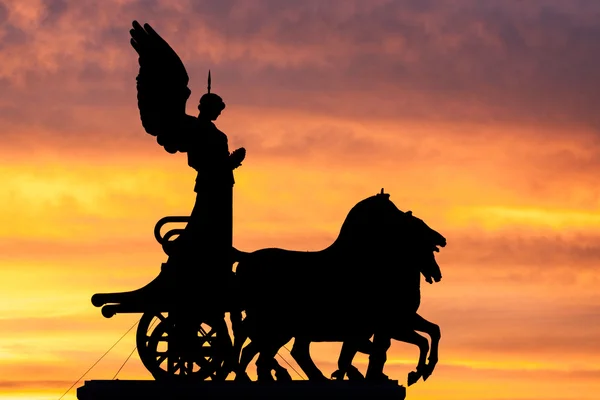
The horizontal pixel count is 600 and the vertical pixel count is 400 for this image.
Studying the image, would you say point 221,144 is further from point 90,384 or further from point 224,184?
point 90,384

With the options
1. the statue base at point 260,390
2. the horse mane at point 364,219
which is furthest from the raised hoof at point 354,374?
the horse mane at point 364,219

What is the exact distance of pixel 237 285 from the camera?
39.5 metres

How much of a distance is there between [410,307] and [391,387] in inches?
43.6

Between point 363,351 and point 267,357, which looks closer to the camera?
point 267,357

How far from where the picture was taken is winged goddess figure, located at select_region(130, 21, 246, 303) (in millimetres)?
39406

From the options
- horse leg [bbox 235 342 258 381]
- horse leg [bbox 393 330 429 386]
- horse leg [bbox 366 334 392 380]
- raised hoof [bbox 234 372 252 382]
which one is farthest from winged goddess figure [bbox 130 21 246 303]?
horse leg [bbox 393 330 429 386]

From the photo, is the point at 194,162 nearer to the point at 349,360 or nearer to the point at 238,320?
the point at 238,320

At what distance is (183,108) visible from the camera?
39562 mm

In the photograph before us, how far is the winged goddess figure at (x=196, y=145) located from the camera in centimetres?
3941

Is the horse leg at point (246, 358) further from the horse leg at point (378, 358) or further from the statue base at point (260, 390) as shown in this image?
the horse leg at point (378, 358)

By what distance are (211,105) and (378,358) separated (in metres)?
3.82

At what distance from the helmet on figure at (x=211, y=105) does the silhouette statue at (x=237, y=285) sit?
0.01m

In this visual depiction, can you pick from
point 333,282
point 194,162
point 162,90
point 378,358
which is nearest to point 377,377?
point 378,358

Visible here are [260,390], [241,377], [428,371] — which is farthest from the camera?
[428,371]
